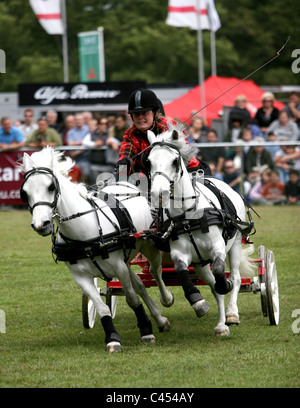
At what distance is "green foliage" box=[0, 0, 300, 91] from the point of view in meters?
45.8

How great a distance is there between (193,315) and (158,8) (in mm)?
42970

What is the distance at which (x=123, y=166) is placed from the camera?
7793mm

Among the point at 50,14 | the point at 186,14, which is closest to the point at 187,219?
the point at 186,14

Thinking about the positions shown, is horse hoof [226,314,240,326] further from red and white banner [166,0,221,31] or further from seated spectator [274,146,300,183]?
red and white banner [166,0,221,31]

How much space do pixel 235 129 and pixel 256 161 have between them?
1197mm

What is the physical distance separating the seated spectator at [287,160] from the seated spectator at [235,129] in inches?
46.9

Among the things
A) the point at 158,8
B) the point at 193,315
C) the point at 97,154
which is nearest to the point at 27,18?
the point at 158,8

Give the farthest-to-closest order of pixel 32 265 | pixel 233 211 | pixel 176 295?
1. pixel 32 265
2. pixel 176 295
3. pixel 233 211

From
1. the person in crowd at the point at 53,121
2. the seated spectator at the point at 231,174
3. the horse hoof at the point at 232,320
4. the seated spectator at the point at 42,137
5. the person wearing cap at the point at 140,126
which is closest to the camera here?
the horse hoof at the point at 232,320

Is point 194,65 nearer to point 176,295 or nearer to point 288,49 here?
point 288,49

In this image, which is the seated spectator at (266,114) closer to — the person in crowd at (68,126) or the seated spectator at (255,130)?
the seated spectator at (255,130)

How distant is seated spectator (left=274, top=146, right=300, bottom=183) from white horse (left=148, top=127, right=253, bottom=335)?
9.63 metres

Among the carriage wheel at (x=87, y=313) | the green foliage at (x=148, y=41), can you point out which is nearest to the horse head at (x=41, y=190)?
the carriage wheel at (x=87, y=313)

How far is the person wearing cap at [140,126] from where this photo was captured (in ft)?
25.0
